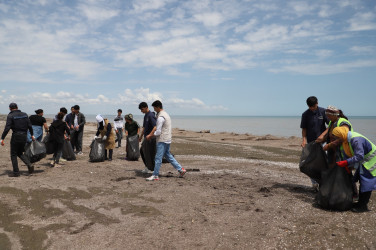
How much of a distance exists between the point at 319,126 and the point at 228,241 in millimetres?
3463

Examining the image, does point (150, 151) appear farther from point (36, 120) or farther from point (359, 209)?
point (359, 209)

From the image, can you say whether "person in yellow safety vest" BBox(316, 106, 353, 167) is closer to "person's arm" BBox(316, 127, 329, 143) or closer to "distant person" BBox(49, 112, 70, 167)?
"person's arm" BBox(316, 127, 329, 143)

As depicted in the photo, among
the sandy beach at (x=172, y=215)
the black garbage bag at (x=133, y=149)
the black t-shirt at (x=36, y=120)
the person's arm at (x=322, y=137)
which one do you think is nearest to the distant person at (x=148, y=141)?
the sandy beach at (x=172, y=215)

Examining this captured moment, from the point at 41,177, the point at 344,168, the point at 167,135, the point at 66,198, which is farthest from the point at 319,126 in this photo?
the point at 41,177

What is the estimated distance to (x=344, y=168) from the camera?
4.97 metres

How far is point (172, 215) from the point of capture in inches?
197

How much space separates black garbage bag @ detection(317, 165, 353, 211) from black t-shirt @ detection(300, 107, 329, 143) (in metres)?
1.35

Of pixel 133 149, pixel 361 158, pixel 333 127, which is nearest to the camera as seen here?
pixel 361 158

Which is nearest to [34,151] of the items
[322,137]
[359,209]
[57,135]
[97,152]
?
[57,135]

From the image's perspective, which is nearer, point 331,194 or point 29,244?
point 29,244

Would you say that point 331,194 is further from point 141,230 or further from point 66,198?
point 66,198

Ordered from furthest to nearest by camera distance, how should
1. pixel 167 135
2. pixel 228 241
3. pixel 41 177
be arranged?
pixel 41 177
pixel 167 135
pixel 228 241

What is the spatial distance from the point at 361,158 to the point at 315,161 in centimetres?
111

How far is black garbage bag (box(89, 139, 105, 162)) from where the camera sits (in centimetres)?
1030
